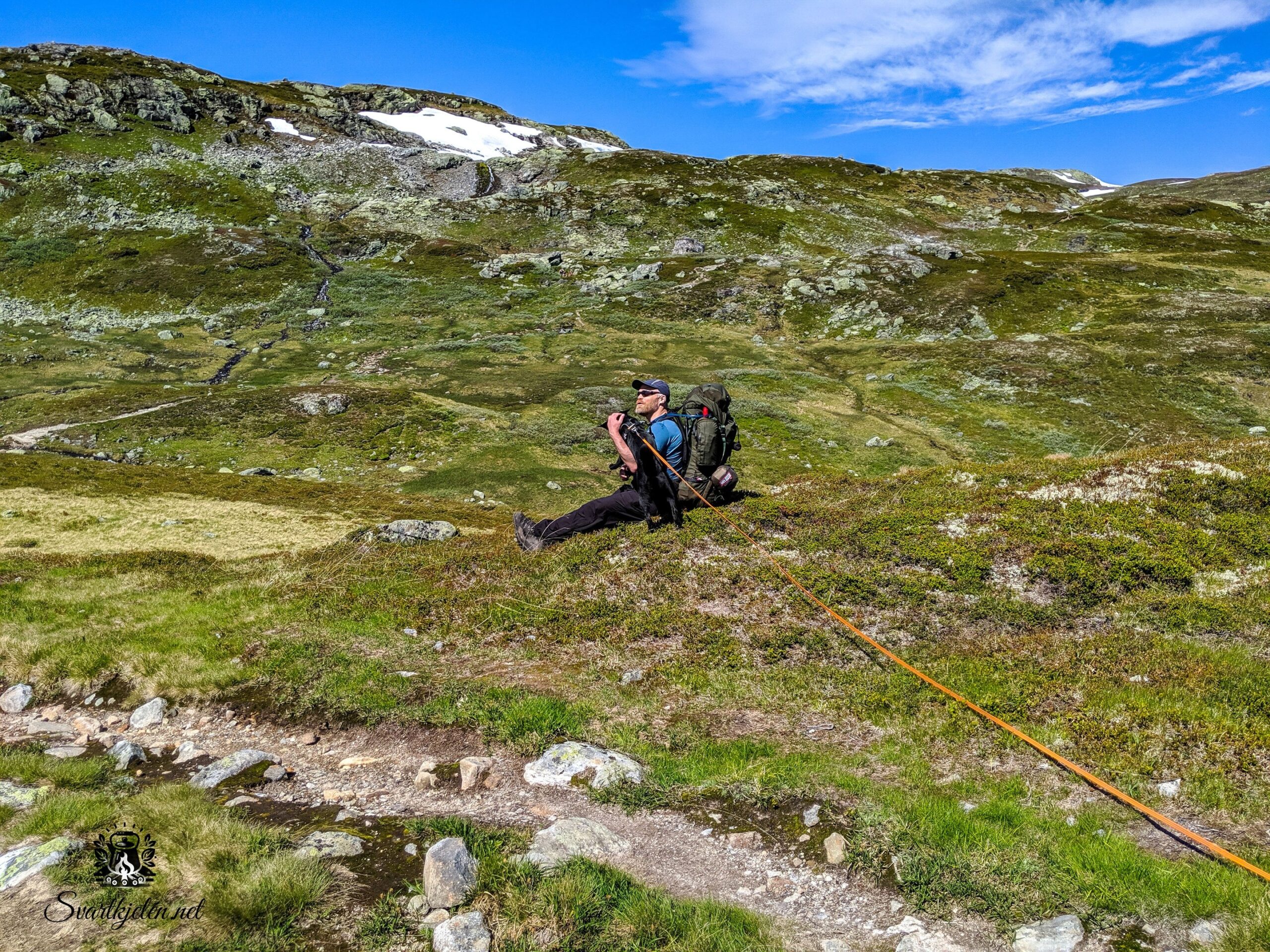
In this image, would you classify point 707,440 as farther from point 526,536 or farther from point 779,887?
point 779,887

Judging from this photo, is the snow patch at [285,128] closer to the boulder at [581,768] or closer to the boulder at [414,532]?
the boulder at [414,532]

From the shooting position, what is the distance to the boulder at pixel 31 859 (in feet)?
22.0

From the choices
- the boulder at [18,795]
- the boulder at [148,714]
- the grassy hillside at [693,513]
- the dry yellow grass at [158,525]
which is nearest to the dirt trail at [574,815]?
the boulder at [148,714]

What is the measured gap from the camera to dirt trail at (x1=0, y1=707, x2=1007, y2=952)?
634 centimetres

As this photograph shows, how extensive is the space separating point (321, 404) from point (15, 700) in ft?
143

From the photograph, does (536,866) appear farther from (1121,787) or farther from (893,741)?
(1121,787)

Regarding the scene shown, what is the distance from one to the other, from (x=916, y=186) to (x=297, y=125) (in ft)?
462

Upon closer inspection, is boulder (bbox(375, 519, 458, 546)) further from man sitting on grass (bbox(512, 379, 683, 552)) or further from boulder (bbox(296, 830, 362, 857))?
boulder (bbox(296, 830, 362, 857))

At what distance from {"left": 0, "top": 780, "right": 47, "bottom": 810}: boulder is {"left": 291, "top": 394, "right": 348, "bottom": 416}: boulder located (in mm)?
46230

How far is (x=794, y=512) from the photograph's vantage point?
1678 centimetres

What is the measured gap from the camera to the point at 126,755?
10055mm

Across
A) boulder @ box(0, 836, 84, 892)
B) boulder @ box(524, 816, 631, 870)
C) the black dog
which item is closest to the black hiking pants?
the black dog

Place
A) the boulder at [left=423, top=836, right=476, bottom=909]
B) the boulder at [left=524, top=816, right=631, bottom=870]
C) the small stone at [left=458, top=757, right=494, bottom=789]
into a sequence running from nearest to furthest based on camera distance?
1. the boulder at [left=423, top=836, right=476, bottom=909]
2. the boulder at [left=524, top=816, right=631, bottom=870]
3. the small stone at [left=458, top=757, right=494, bottom=789]

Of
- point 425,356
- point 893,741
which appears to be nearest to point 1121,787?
point 893,741
